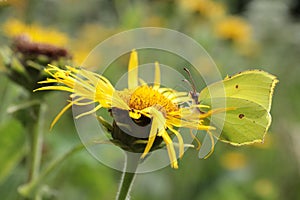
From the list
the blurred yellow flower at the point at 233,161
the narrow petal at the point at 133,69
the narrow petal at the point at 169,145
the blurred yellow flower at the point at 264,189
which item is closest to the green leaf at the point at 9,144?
the narrow petal at the point at 133,69

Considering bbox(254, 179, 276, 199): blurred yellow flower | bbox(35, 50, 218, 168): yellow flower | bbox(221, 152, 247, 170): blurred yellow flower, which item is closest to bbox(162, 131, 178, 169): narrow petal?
bbox(35, 50, 218, 168): yellow flower

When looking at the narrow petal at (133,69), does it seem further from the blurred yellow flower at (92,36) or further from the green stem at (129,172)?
the blurred yellow flower at (92,36)

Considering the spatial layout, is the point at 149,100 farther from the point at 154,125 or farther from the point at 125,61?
the point at 125,61

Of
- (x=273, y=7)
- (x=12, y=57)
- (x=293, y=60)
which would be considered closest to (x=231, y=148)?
(x=273, y=7)

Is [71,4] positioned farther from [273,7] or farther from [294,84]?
[294,84]

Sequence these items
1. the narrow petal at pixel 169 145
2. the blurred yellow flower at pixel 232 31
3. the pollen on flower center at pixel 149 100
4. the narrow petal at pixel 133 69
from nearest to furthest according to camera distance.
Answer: the narrow petal at pixel 169 145 → the pollen on flower center at pixel 149 100 → the narrow petal at pixel 133 69 → the blurred yellow flower at pixel 232 31
